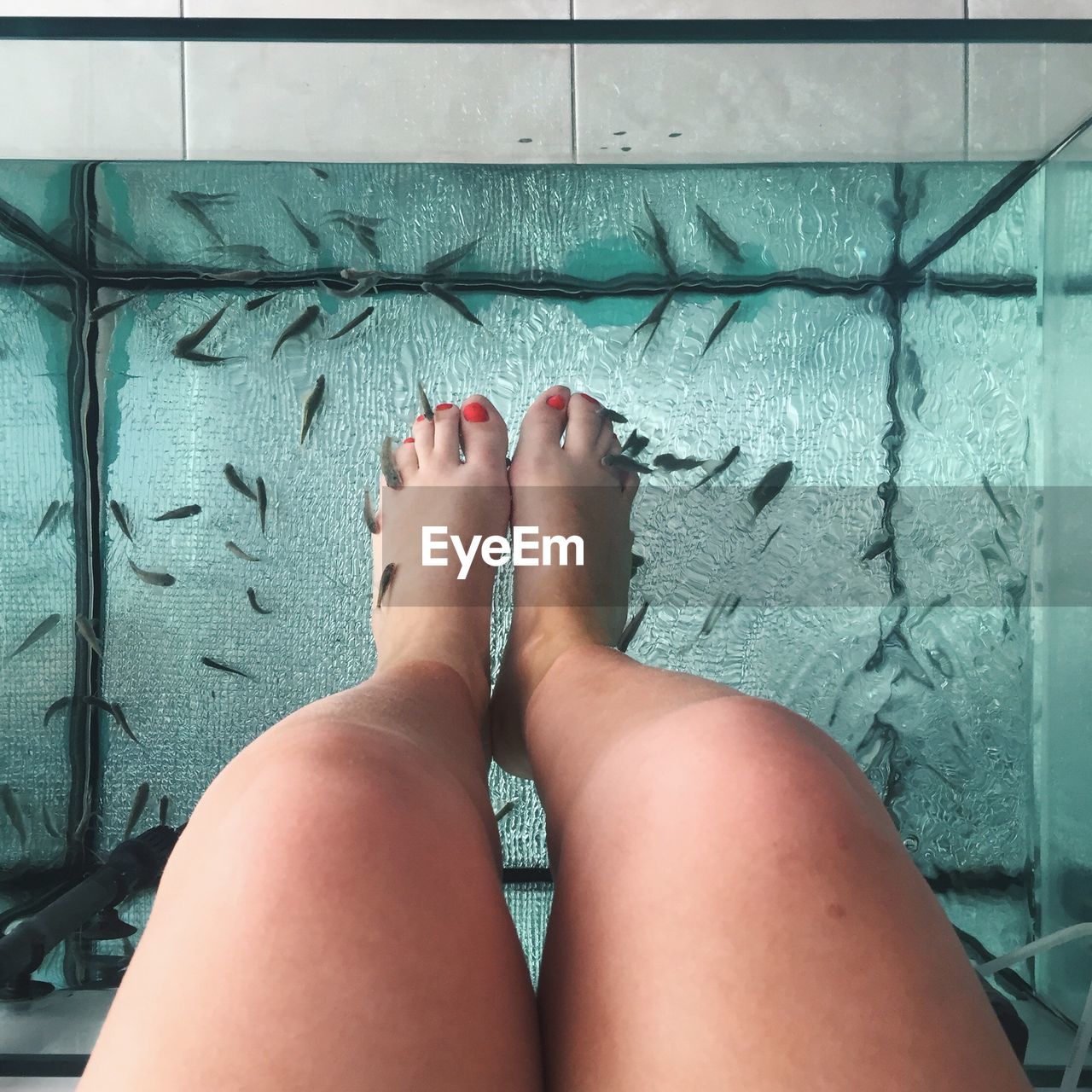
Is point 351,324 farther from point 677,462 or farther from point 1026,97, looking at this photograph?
point 1026,97

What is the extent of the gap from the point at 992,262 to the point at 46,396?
944 mm

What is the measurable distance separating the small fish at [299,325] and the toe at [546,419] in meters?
0.23

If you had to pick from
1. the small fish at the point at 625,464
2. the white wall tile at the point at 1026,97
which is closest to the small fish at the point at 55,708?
the small fish at the point at 625,464

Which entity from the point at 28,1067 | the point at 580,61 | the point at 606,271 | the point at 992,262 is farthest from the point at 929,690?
the point at 28,1067

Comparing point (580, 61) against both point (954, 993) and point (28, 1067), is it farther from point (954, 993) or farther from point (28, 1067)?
point (28, 1067)

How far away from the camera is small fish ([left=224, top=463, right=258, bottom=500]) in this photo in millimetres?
814

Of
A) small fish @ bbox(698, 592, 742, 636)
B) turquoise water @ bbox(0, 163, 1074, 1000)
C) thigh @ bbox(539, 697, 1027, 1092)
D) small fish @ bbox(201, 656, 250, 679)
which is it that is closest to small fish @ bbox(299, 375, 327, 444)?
turquoise water @ bbox(0, 163, 1074, 1000)

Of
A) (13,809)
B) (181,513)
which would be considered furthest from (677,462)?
(13,809)

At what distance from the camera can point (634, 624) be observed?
82 centimetres

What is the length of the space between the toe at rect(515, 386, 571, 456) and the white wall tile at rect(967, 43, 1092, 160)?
0.45 m

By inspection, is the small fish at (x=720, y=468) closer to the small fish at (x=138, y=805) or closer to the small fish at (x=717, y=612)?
the small fish at (x=717, y=612)

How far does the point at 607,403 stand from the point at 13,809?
711 millimetres

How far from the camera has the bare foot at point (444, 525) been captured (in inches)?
29.0

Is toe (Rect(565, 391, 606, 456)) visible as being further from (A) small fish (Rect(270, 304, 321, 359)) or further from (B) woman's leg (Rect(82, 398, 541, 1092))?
(B) woman's leg (Rect(82, 398, 541, 1092))
